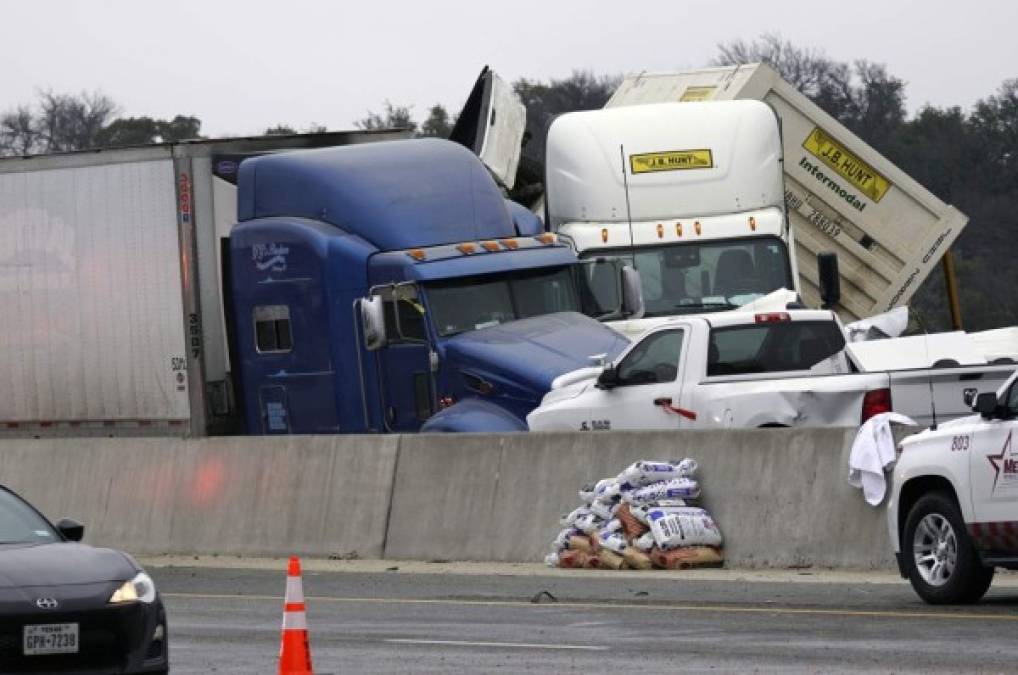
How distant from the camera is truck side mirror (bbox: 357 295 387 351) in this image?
2400 centimetres

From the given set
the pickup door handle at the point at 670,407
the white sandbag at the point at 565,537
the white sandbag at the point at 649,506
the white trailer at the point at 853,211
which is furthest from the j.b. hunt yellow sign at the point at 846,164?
the white sandbag at the point at 649,506

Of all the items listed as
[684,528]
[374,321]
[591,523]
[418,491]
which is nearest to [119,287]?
[374,321]

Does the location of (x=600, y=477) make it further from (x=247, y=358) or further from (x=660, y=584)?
(x=247, y=358)

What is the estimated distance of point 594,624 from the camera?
15281 millimetres

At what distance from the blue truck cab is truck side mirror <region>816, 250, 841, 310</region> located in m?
2.80

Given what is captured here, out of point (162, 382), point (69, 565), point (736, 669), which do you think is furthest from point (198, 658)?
point (162, 382)

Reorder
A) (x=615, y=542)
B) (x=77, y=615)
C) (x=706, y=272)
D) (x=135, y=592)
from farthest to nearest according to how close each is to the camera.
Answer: (x=706, y=272), (x=615, y=542), (x=135, y=592), (x=77, y=615)

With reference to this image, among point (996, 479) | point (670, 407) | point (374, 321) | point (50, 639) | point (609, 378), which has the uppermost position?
point (374, 321)

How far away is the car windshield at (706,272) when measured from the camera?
2669cm

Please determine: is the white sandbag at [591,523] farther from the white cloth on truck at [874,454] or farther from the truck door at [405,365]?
the truck door at [405,365]

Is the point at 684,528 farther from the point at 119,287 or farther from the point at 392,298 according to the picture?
the point at 119,287

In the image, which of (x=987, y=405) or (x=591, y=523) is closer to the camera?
(x=987, y=405)

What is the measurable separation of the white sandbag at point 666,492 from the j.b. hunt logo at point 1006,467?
198 inches

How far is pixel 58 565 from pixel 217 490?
12229 millimetres
